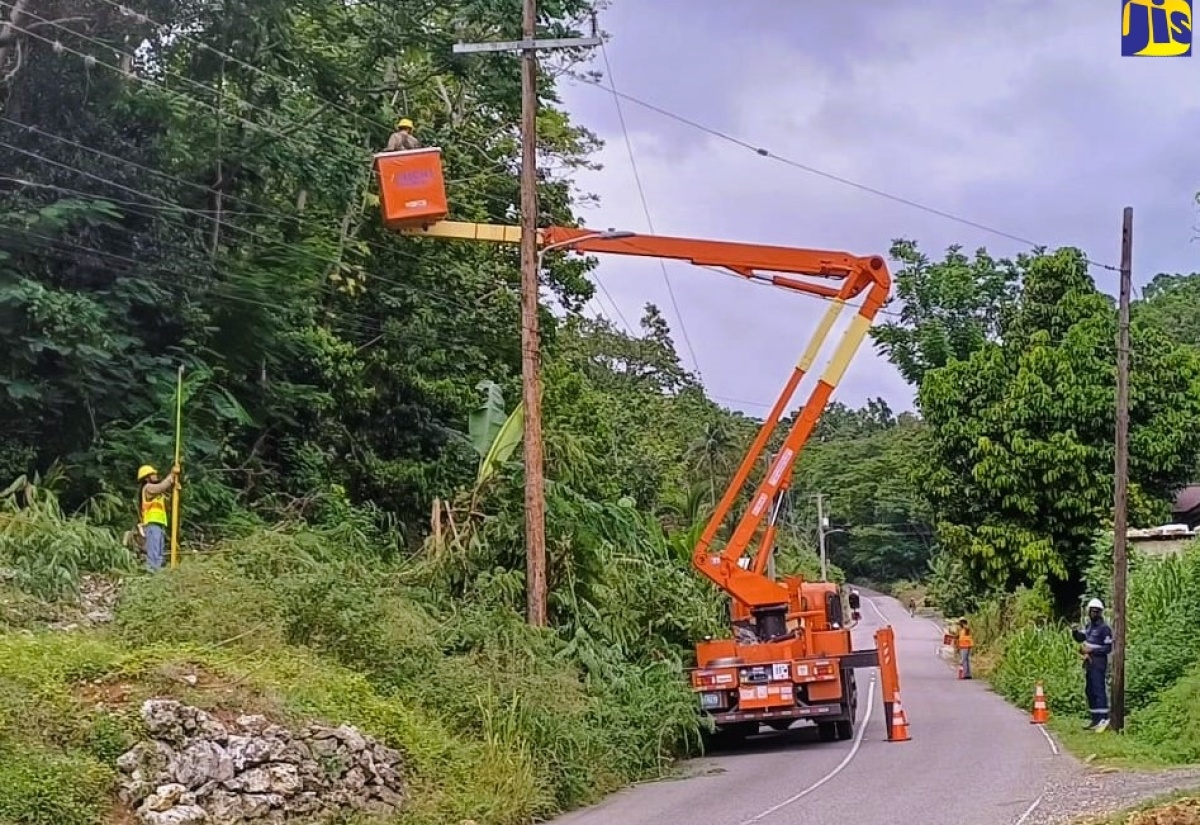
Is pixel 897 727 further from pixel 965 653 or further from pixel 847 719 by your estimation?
pixel 965 653

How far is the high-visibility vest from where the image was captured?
18.5 m

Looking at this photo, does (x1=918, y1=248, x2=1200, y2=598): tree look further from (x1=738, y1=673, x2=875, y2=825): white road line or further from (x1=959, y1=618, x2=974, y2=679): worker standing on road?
(x1=738, y1=673, x2=875, y2=825): white road line

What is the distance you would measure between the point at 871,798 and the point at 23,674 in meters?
8.75

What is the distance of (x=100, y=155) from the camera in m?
23.0

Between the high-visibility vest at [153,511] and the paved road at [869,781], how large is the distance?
262 inches

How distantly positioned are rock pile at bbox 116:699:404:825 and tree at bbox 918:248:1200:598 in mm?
26332

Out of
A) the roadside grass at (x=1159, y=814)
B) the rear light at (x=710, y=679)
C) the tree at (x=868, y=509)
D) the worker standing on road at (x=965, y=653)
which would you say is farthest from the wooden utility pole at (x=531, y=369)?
the tree at (x=868, y=509)

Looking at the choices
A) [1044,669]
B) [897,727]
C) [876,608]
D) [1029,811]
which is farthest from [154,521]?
[876,608]

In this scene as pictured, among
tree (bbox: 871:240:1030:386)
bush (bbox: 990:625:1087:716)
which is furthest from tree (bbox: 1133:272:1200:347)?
bush (bbox: 990:625:1087:716)

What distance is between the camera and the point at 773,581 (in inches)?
893

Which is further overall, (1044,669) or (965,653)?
(965,653)

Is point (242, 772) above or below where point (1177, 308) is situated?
below

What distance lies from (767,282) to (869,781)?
7.49 meters

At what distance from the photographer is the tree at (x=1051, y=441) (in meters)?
36.8
